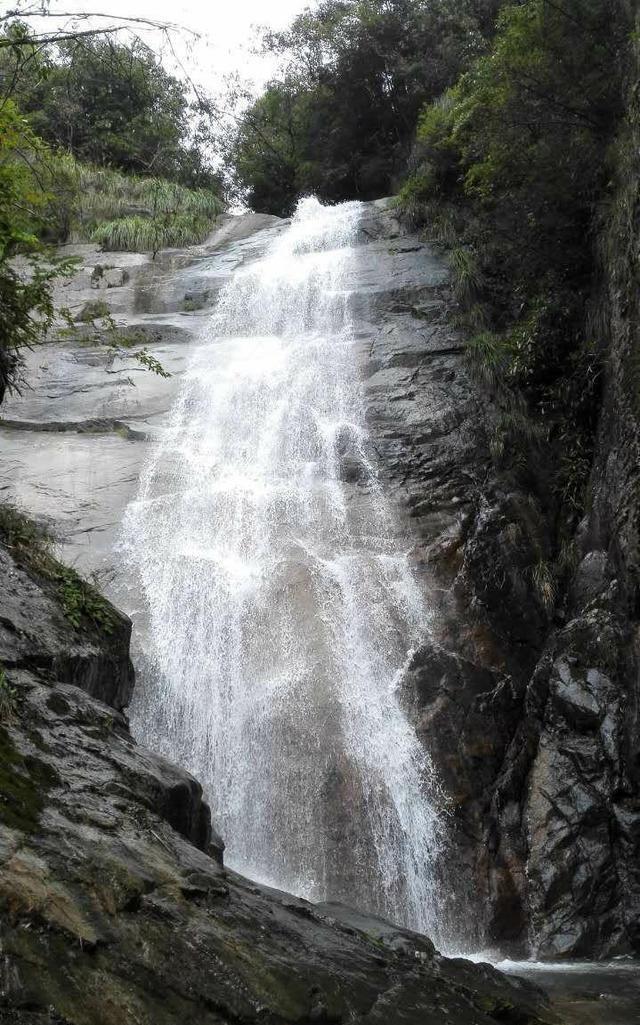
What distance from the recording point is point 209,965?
3.99 m

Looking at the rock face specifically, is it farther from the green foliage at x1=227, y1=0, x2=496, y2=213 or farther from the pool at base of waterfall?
the green foliage at x1=227, y1=0, x2=496, y2=213

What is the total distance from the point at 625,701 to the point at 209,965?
6.92m

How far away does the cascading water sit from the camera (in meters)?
9.30

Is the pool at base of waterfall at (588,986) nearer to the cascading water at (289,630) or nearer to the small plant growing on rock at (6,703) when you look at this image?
the cascading water at (289,630)

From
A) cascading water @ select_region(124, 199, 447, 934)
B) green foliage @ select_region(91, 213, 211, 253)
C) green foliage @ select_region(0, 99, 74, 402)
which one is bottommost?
cascading water @ select_region(124, 199, 447, 934)

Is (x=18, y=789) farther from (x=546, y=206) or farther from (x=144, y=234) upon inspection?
(x=144, y=234)

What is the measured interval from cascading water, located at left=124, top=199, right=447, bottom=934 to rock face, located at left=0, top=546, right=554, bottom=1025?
2784 mm

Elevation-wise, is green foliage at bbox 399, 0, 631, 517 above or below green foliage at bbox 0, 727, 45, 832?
above

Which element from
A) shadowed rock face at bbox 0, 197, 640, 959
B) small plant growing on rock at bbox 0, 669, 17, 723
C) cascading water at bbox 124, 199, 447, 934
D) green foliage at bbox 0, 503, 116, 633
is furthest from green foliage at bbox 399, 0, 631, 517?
small plant growing on rock at bbox 0, 669, 17, 723

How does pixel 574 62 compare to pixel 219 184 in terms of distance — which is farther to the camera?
pixel 219 184

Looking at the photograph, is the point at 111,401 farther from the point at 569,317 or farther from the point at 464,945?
the point at 464,945

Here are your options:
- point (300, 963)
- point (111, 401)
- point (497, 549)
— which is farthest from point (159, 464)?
point (300, 963)

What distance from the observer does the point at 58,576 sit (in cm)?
777

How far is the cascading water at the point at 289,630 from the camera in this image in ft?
30.5
